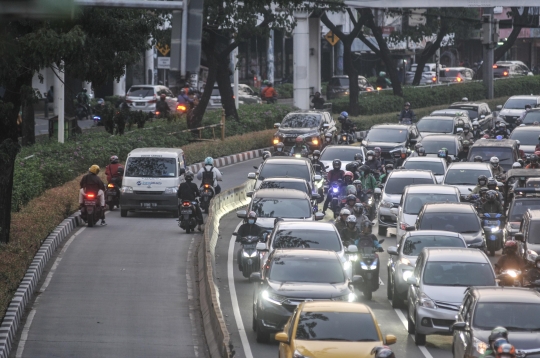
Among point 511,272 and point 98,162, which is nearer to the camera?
point 511,272

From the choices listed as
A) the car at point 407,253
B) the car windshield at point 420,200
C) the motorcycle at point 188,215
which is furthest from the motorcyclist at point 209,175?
the car at point 407,253

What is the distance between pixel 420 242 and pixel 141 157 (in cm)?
1102

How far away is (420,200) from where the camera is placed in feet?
83.1

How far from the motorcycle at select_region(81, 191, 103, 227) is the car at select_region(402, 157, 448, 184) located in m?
9.84

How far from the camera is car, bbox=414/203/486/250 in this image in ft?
72.1

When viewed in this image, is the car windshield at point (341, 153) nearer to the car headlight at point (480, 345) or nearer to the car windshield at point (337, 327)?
the car windshield at point (337, 327)

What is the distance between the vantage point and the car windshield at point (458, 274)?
16734 mm

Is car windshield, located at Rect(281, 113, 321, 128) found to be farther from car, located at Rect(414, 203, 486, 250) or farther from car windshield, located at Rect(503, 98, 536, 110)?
car, located at Rect(414, 203, 486, 250)

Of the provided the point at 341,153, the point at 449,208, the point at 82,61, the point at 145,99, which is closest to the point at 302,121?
the point at 341,153

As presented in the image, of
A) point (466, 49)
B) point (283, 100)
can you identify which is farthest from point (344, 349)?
point (466, 49)

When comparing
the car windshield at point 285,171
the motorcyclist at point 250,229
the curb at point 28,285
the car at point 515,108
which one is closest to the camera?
the curb at point 28,285

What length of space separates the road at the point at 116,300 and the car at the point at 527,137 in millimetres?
15827

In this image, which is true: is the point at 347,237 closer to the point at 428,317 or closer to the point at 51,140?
the point at 428,317

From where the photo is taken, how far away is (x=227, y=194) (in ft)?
97.7
